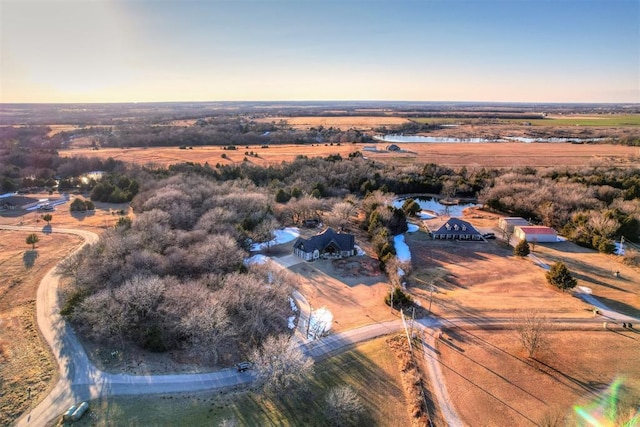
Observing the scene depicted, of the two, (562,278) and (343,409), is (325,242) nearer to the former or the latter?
(562,278)

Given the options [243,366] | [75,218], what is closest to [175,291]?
[243,366]

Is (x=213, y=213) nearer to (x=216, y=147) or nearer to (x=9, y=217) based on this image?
(x=9, y=217)

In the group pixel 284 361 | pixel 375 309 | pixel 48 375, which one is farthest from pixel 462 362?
pixel 48 375

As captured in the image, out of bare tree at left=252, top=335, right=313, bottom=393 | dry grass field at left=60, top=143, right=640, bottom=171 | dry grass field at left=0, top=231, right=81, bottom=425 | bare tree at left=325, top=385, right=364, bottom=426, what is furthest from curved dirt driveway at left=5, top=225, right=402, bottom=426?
dry grass field at left=60, top=143, right=640, bottom=171

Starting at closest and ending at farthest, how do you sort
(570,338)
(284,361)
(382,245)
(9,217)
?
(284,361), (570,338), (382,245), (9,217)

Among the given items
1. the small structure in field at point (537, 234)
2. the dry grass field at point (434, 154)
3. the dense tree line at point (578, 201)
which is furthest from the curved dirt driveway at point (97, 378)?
the dry grass field at point (434, 154)

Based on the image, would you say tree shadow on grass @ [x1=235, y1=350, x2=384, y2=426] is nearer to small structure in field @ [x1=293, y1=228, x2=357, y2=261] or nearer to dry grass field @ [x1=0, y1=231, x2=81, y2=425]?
dry grass field @ [x1=0, y1=231, x2=81, y2=425]

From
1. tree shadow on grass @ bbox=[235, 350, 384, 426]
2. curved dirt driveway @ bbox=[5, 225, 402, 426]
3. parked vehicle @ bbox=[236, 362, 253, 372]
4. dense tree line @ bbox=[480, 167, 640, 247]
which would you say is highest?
dense tree line @ bbox=[480, 167, 640, 247]
